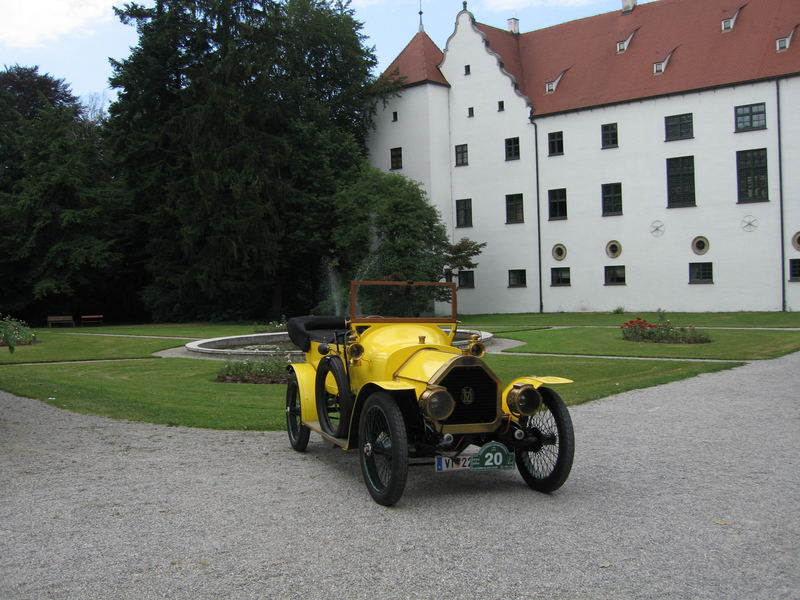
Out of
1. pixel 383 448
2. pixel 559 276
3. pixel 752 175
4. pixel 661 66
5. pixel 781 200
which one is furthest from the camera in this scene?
pixel 559 276

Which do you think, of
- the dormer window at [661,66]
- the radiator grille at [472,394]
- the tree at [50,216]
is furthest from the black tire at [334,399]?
the tree at [50,216]

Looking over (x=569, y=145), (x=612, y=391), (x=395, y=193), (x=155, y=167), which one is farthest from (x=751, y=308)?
(x=155, y=167)

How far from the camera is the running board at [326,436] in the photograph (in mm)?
6785

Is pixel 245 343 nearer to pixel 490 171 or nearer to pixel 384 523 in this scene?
pixel 384 523

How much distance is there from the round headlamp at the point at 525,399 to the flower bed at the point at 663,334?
674 inches

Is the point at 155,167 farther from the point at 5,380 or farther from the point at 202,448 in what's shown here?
the point at 202,448

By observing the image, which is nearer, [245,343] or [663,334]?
[663,334]

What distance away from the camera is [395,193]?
40938 mm

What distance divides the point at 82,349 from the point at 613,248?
29.4 meters

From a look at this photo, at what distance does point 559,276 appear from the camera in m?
44.4

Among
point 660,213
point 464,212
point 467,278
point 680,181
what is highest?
point 680,181

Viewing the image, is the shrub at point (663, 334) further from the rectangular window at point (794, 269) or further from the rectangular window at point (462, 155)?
the rectangular window at point (462, 155)

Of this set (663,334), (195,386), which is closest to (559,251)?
(663,334)

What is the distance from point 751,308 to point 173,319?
3177cm
